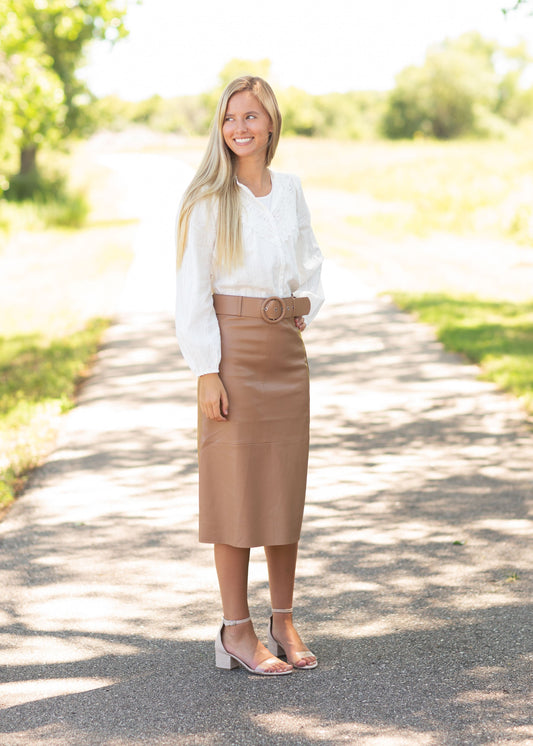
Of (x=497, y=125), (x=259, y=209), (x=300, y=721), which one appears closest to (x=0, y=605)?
(x=300, y=721)

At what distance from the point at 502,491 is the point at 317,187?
29.2 meters

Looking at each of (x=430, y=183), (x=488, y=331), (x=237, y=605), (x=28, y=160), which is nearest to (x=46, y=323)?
(x=488, y=331)

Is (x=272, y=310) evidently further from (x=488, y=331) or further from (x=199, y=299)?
(x=488, y=331)

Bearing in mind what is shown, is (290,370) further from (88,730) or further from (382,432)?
(382,432)

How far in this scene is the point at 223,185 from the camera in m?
3.69

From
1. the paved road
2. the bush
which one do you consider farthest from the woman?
the bush

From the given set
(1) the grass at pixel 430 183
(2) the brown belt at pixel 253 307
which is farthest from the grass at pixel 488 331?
(1) the grass at pixel 430 183

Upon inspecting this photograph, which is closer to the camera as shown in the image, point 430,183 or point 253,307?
point 253,307

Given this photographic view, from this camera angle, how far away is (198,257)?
3643 millimetres

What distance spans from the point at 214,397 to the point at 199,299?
0.37 metres

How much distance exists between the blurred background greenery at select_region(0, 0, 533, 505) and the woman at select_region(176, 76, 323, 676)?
2932mm

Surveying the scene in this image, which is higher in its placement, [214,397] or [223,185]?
[223,185]

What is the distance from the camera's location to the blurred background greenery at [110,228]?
987 cm

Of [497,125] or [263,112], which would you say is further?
[497,125]
